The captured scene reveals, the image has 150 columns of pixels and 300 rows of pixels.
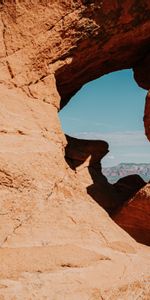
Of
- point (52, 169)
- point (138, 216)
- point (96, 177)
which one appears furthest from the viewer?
point (96, 177)

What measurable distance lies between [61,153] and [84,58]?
3.45 meters

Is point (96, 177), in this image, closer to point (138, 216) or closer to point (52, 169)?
point (138, 216)

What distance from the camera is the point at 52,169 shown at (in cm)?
787

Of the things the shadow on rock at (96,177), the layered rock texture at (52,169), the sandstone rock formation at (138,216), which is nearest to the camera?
the layered rock texture at (52,169)

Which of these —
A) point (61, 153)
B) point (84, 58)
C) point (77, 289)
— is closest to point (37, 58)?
point (84, 58)

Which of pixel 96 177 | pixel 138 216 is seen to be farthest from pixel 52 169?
pixel 96 177

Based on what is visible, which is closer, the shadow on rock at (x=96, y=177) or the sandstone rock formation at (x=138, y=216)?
the sandstone rock formation at (x=138, y=216)

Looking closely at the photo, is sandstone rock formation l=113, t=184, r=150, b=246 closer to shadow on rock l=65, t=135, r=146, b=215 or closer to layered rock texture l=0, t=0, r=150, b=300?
shadow on rock l=65, t=135, r=146, b=215

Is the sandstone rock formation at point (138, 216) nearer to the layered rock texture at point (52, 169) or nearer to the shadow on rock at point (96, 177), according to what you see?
the shadow on rock at point (96, 177)

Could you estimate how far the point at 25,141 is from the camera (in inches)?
307

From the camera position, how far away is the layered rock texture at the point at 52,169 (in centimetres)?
615

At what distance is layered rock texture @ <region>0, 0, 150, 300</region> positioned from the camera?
6148 mm

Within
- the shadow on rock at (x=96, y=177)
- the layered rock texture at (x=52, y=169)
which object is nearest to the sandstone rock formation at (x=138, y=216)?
the shadow on rock at (x=96, y=177)

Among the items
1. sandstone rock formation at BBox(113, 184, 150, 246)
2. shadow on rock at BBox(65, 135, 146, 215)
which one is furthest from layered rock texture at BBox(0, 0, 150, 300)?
sandstone rock formation at BBox(113, 184, 150, 246)
